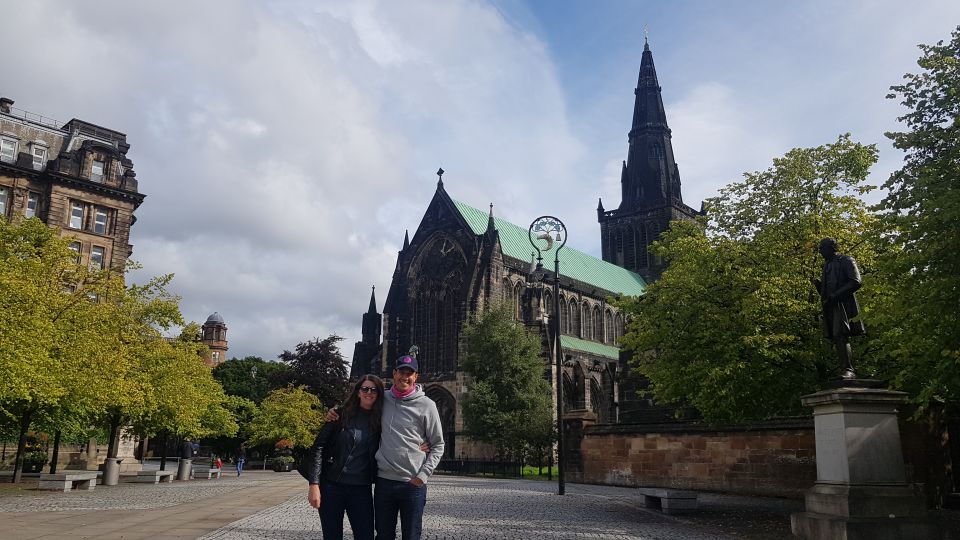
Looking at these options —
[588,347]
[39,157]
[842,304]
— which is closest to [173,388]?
[842,304]

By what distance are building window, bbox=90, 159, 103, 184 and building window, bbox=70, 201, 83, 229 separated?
6.88ft

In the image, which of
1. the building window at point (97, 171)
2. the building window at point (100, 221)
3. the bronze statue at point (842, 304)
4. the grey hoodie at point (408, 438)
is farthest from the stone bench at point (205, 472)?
the grey hoodie at point (408, 438)

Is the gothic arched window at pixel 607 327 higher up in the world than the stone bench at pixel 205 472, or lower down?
A: higher up

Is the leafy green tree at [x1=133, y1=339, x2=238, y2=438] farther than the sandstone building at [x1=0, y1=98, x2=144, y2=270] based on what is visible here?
No

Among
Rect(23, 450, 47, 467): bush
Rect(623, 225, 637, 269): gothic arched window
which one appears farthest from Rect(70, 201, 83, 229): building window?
Rect(623, 225, 637, 269): gothic arched window

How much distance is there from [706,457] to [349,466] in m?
19.2

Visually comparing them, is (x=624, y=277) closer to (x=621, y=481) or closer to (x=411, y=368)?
(x=621, y=481)

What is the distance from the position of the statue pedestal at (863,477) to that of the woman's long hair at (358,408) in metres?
6.79

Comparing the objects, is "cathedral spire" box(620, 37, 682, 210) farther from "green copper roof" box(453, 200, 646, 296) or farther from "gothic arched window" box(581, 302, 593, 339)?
"gothic arched window" box(581, 302, 593, 339)

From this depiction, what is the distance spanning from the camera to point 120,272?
102 ft

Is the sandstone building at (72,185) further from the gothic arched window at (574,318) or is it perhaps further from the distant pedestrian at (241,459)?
the gothic arched window at (574,318)

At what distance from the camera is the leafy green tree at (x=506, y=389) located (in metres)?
38.9

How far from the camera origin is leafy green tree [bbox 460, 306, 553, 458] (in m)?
38.9

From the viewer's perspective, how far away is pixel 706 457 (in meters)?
22.5
